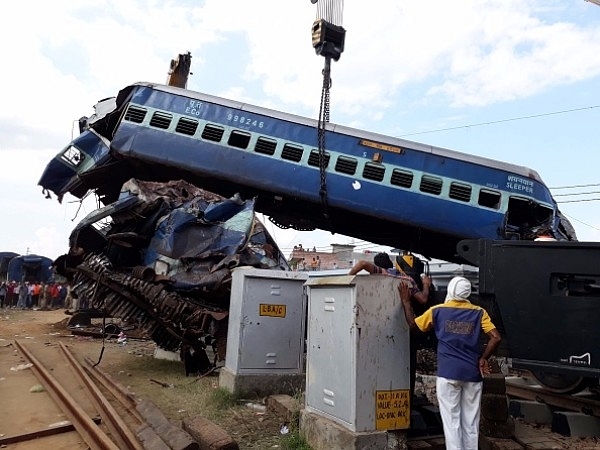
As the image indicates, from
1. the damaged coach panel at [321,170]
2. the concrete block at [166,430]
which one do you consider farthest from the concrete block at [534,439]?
the damaged coach panel at [321,170]

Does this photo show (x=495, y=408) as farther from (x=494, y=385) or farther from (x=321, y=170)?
(x=321, y=170)

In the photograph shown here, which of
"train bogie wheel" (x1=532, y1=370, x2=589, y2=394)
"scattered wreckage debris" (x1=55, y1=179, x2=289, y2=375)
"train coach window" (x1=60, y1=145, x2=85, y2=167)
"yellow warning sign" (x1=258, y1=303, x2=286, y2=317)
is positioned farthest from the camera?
"train coach window" (x1=60, y1=145, x2=85, y2=167)

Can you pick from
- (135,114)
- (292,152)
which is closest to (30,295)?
(135,114)

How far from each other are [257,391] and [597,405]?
13.5ft

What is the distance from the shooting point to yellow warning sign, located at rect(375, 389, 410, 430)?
12.2 feet

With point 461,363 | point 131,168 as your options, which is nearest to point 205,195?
point 131,168

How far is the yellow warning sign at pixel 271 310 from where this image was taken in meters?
6.08

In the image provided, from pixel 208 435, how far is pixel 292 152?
7.62m

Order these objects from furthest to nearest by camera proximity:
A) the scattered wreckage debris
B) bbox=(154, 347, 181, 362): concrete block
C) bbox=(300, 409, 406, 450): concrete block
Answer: bbox=(154, 347, 181, 362): concrete block
the scattered wreckage debris
bbox=(300, 409, 406, 450): concrete block

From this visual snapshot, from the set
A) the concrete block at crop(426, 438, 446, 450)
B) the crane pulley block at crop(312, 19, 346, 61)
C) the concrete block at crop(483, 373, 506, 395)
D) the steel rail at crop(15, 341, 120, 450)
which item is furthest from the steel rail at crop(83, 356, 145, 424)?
the crane pulley block at crop(312, 19, 346, 61)

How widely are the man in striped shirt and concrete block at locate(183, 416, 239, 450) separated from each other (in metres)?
1.67

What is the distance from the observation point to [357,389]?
3.66 m

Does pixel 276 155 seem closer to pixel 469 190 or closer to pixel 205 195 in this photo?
pixel 205 195

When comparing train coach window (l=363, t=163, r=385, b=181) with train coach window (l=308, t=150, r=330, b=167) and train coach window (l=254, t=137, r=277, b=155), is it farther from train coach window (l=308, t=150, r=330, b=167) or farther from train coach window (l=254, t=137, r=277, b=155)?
train coach window (l=254, t=137, r=277, b=155)
